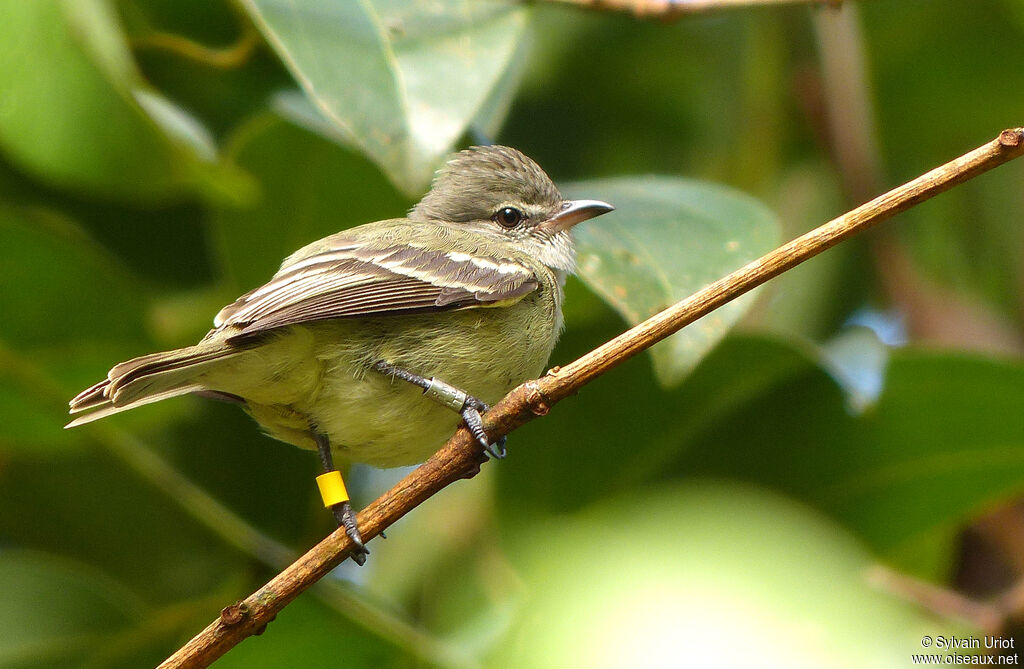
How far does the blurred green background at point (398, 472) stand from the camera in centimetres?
250

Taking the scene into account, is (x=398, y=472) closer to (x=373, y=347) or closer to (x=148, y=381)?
(x=373, y=347)

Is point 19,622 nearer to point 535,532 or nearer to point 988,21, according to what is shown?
point 535,532

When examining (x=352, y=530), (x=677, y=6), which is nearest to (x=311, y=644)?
(x=352, y=530)

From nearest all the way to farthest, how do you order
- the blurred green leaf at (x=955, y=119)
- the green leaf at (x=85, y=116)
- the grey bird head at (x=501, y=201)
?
the green leaf at (x=85, y=116) → the grey bird head at (x=501, y=201) → the blurred green leaf at (x=955, y=119)

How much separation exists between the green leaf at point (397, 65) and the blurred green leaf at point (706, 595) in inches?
39.2

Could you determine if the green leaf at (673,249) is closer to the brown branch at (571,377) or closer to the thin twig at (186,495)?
the brown branch at (571,377)

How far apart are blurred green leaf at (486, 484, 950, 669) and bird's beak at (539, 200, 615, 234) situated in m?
0.82

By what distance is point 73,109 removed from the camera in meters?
2.84

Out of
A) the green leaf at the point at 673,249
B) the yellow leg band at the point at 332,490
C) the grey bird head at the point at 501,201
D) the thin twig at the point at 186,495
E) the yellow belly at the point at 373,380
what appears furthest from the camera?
the grey bird head at the point at 501,201

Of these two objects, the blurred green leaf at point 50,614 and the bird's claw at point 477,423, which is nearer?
the bird's claw at point 477,423

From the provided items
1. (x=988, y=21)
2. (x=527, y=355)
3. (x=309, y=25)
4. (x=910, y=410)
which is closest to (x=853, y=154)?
(x=988, y=21)

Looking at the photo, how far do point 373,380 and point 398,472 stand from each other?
0.98 metres

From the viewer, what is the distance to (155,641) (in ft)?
10.1

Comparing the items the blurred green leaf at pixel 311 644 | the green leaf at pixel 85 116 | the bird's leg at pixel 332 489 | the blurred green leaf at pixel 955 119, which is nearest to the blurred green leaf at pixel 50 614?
the blurred green leaf at pixel 311 644
